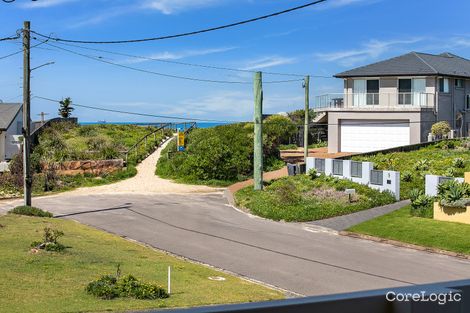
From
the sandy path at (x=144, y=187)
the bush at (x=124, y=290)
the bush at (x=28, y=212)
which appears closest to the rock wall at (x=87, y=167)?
the sandy path at (x=144, y=187)

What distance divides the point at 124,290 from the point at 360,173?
2109cm

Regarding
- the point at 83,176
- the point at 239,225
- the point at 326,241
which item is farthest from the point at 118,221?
the point at 83,176

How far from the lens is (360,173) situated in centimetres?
3212

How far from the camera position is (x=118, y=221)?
88.3 ft

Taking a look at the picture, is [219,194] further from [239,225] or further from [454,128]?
[454,128]

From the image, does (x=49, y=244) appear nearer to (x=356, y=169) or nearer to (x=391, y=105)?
(x=356, y=169)

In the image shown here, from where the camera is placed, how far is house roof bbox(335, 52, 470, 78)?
46562 mm

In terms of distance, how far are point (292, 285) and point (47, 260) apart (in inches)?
260

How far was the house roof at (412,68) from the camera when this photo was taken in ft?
153

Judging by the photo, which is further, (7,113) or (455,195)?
(7,113)

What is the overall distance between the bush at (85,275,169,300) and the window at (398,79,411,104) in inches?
1450

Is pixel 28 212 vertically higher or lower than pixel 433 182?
lower

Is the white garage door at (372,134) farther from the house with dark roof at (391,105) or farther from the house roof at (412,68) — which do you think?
the house roof at (412,68)

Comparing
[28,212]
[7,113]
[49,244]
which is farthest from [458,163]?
[7,113]
